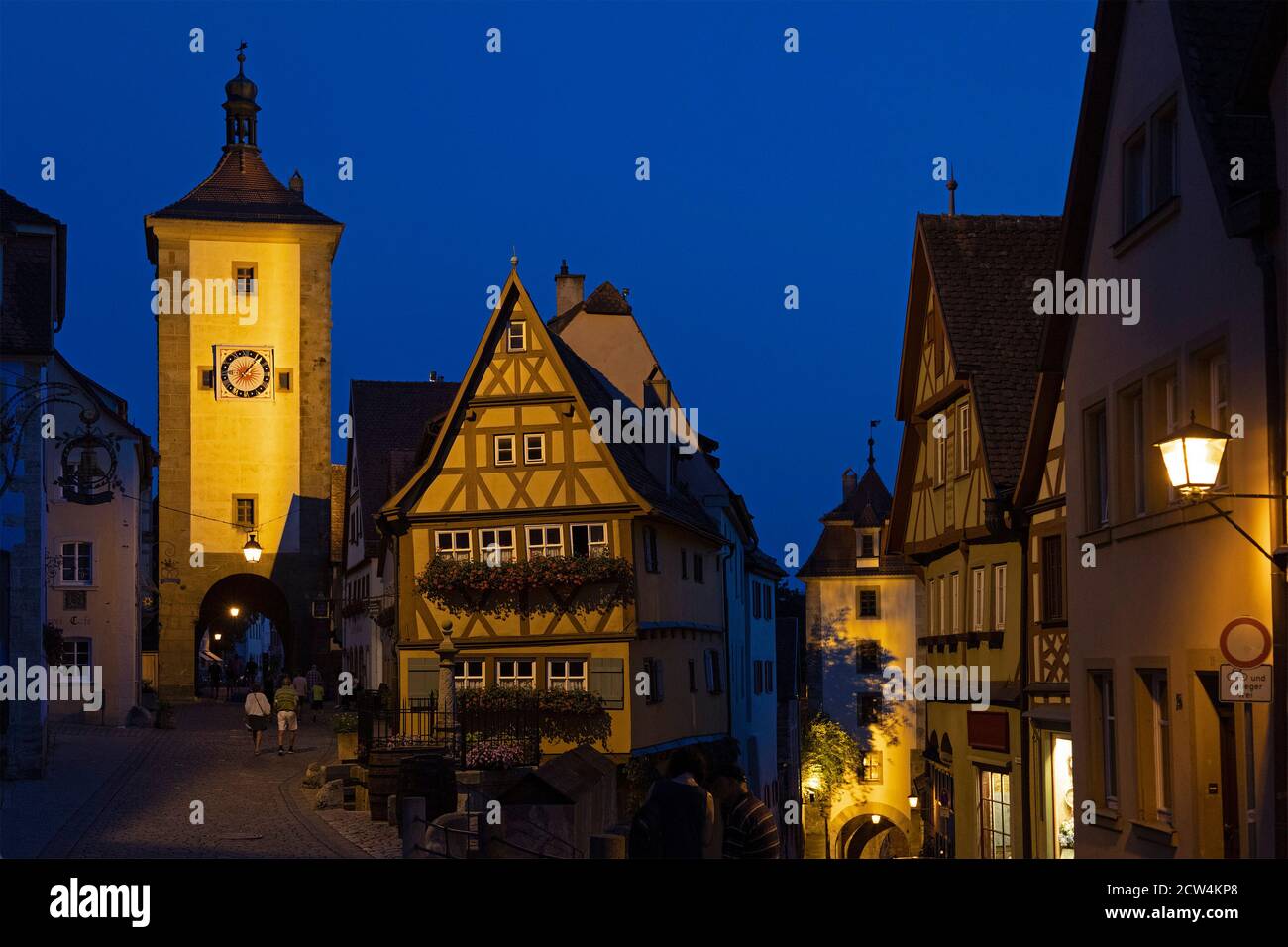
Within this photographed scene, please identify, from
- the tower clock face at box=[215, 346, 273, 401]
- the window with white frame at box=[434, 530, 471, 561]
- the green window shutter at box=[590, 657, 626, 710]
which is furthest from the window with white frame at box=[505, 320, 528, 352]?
the tower clock face at box=[215, 346, 273, 401]

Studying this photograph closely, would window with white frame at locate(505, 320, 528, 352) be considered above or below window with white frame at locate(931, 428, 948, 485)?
above

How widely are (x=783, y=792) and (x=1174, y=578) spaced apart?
137 ft

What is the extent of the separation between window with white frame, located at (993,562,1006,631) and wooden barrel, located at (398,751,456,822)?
8.31m

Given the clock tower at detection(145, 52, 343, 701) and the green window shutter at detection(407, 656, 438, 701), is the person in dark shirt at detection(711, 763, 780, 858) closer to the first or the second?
the green window shutter at detection(407, 656, 438, 701)

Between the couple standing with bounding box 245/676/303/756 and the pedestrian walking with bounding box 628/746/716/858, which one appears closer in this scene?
the pedestrian walking with bounding box 628/746/716/858

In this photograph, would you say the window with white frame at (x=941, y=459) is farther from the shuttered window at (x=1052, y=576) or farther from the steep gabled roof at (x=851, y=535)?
the steep gabled roof at (x=851, y=535)

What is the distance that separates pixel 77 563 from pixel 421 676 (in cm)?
1341

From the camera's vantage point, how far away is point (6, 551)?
2855 centimetres

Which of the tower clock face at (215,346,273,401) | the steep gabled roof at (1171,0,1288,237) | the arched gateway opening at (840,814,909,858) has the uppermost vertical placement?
the tower clock face at (215,346,273,401)

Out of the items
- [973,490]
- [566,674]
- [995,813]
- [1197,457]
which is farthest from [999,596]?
[566,674]

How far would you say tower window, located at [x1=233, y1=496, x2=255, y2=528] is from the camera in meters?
61.2
